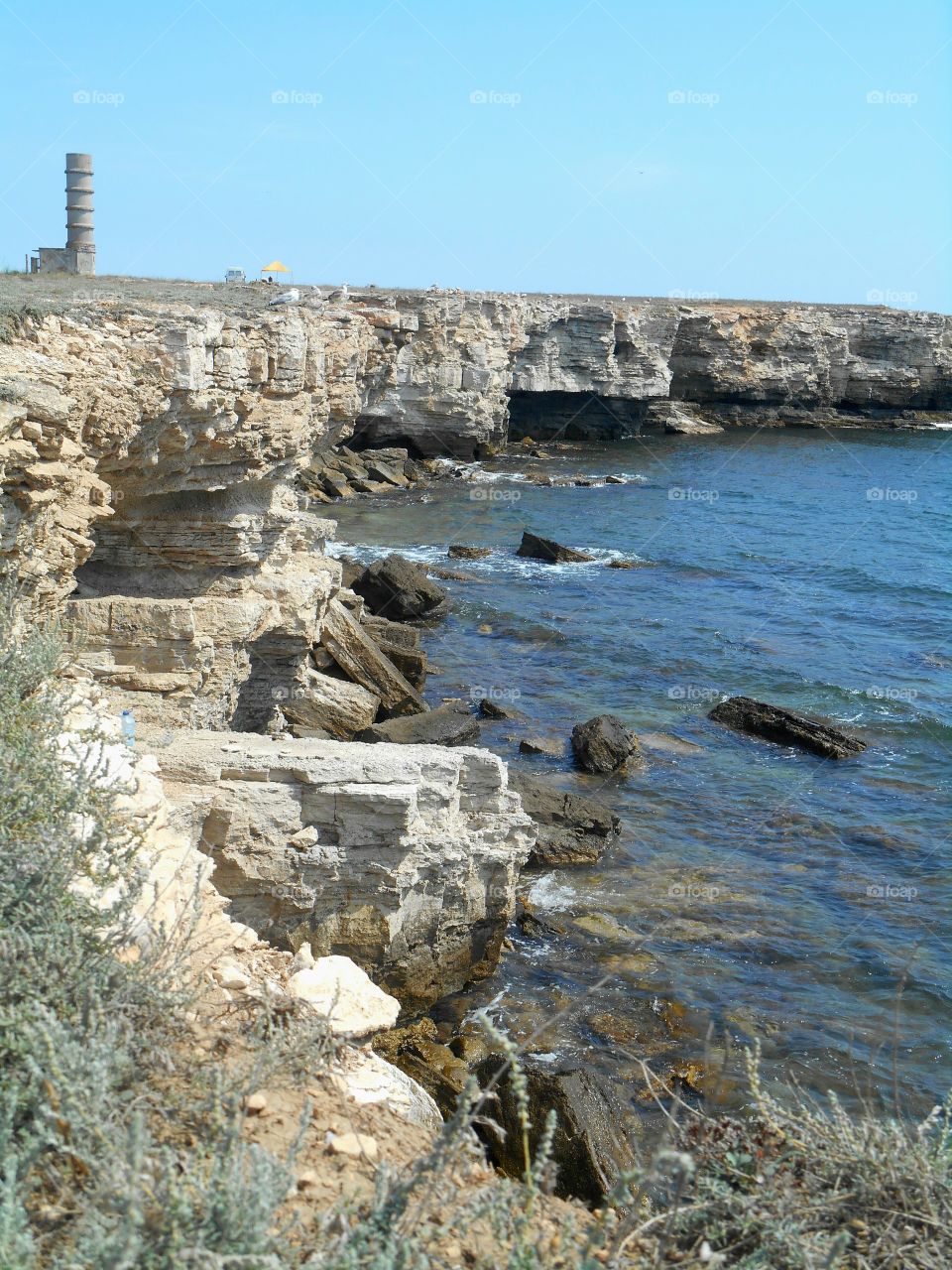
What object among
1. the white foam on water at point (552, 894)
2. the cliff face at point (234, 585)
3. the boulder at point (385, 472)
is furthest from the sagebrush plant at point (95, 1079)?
the boulder at point (385, 472)

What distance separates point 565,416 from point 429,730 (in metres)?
43.0

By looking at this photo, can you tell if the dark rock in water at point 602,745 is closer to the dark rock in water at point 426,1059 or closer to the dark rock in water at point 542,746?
the dark rock in water at point 542,746

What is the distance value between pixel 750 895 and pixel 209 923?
373 inches

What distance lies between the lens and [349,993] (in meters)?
6.03

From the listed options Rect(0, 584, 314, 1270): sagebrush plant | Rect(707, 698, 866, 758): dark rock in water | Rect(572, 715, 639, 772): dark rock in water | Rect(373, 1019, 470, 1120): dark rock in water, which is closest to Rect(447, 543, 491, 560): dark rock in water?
Rect(707, 698, 866, 758): dark rock in water

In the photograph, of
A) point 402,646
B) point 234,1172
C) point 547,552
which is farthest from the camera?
point 547,552

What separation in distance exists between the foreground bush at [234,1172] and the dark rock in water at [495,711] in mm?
14824

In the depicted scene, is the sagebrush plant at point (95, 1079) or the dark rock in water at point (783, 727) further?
the dark rock in water at point (783, 727)

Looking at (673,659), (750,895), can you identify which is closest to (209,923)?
(750,895)

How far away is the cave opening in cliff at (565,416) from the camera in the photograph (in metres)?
57.1

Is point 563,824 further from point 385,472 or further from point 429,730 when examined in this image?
point 385,472

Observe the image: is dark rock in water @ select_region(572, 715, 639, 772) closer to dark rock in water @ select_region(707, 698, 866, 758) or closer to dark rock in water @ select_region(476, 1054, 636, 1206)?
dark rock in water @ select_region(707, 698, 866, 758)

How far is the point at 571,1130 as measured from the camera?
27.1ft

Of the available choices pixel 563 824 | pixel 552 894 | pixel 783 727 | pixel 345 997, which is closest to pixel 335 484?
pixel 783 727
